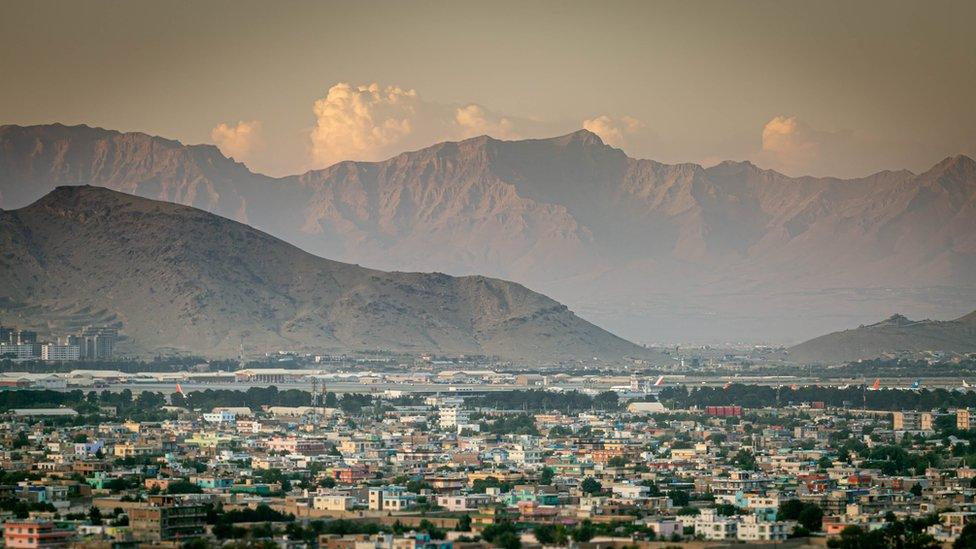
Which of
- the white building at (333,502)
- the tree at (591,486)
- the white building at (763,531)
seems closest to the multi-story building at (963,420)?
the tree at (591,486)

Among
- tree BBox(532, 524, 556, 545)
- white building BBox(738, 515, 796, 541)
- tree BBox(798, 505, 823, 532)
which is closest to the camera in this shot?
tree BBox(532, 524, 556, 545)

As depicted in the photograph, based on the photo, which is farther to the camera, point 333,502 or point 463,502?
point 463,502

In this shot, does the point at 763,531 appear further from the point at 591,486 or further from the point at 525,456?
the point at 525,456

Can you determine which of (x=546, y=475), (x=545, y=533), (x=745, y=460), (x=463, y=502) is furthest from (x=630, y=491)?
(x=745, y=460)

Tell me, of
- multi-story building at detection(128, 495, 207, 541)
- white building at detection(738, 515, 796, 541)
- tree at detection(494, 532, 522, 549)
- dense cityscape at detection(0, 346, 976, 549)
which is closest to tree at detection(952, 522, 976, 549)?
dense cityscape at detection(0, 346, 976, 549)

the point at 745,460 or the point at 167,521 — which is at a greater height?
the point at 745,460

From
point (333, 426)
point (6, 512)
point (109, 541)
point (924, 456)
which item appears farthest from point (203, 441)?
point (109, 541)

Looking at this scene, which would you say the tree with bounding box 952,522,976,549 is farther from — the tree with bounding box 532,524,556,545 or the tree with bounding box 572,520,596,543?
the tree with bounding box 532,524,556,545

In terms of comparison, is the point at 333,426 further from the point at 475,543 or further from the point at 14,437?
the point at 475,543
